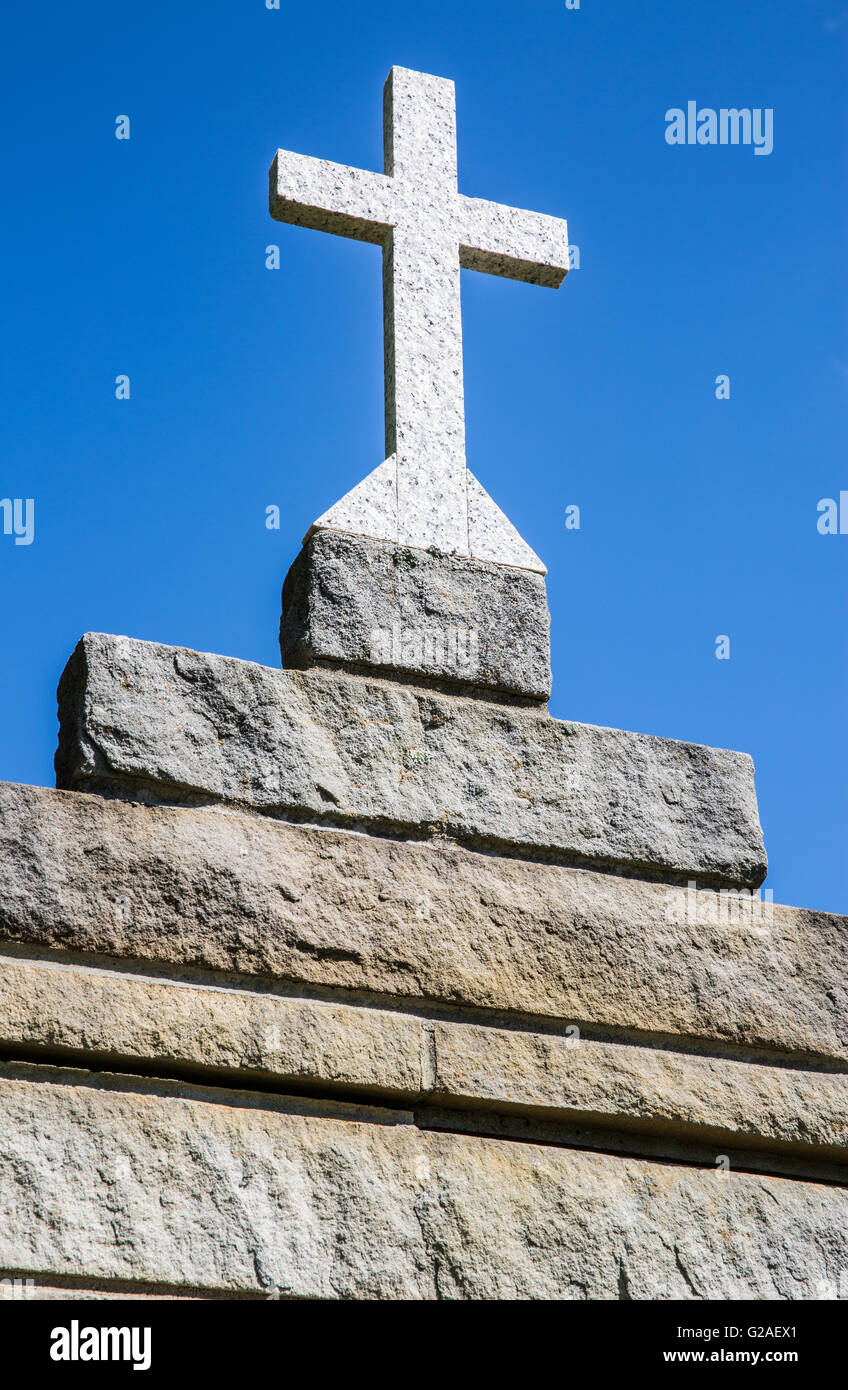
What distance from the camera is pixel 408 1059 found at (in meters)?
2.33

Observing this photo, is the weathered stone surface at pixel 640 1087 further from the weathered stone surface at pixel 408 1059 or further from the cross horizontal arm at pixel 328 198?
the cross horizontal arm at pixel 328 198

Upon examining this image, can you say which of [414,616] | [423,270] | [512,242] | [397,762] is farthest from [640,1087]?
[512,242]

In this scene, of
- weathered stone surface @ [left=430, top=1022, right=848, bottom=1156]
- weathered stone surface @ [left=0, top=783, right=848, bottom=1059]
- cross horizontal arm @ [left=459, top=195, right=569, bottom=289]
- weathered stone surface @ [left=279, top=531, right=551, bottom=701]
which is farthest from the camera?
cross horizontal arm @ [left=459, top=195, right=569, bottom=289]

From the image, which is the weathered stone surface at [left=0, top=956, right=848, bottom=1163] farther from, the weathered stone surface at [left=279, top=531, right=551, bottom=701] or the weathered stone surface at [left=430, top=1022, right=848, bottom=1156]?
the weathered stone surface at [left=279, top=531, right=551, bottom=701]

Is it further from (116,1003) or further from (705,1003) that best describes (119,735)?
(705,1003)

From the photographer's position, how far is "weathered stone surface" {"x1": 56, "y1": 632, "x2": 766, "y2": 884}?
7.86ft

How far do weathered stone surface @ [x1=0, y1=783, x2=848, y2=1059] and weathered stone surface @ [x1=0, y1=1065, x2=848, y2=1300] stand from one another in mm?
225

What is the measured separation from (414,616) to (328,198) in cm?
100

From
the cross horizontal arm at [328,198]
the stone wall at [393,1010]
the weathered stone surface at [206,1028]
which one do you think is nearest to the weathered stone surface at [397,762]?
the stone wall at [393,1010]

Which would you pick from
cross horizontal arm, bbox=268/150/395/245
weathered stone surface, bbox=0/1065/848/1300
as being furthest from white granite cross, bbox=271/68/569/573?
weathered stone surface, bbox=0/1065/848/1300

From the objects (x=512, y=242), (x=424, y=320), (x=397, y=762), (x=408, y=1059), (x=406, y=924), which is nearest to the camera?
(x=408, y=1059)

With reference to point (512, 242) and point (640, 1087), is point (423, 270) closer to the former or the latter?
point (512, 242)

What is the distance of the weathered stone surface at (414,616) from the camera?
264cm

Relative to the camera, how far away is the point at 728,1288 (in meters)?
2.37
